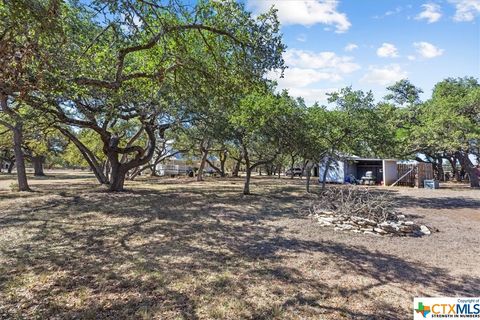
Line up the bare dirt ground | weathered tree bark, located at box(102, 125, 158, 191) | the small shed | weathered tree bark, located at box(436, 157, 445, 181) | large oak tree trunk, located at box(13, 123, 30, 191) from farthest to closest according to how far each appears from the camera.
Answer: weathered tree bark, located at box(436, 157, 445, 181)
the small shed
weathered tree bark, located at box(102, 125, 158, 191)
large oak tree trunk, located at box(13, 123, 30, 191)
the bare dirt ground

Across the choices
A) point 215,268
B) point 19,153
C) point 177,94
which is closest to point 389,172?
point 177,94

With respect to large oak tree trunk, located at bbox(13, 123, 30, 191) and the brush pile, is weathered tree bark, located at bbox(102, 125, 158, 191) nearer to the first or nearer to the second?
large oak tree trunk, located at bbox(13, 123, 30, 191)

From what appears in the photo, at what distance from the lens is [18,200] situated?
1163cm

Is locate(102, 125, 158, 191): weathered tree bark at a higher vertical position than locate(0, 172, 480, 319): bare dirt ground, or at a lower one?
higher

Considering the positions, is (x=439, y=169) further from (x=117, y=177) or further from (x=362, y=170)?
(x=117, y=177)

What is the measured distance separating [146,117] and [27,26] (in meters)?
9.95

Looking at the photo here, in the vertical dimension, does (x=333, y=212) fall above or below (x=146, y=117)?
below

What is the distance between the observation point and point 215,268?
4.99m

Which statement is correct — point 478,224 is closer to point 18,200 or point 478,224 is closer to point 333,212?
point 333,212

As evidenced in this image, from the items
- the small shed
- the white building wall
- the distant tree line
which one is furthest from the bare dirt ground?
the small shed

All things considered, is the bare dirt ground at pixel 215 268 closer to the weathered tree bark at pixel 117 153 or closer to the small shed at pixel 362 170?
the weathered tree bark at pixel 117 153

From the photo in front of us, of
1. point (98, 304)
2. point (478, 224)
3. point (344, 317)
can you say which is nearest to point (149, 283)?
point (98, 304)

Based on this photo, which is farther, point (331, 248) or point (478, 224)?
point (478, 224)

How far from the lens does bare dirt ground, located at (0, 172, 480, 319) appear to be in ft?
12.1
